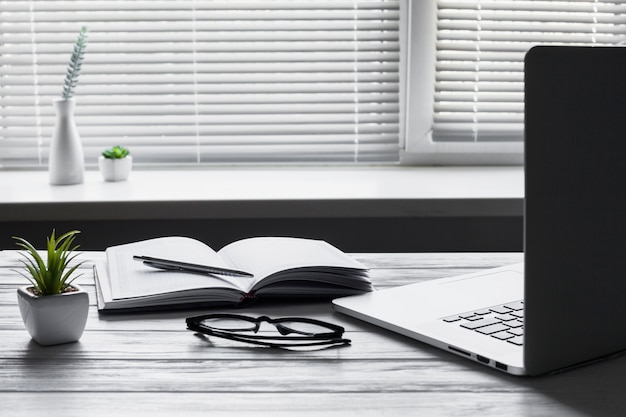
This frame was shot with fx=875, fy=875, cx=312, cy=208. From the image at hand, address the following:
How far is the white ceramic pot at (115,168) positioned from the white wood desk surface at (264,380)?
1380 millimetres

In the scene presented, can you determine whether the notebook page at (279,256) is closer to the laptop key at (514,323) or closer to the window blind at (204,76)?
the laptop key at (514,323)

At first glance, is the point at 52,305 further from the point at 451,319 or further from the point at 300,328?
the point at 451,319

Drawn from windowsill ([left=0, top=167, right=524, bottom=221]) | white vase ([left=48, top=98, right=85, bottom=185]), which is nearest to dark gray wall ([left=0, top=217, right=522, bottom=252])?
windowsill ([left=0, top=167, right=524, bottom=221])

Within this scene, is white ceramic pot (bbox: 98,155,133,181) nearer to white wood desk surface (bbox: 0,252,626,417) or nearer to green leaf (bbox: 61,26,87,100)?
green leaf (bbox: 61,26,87,100)

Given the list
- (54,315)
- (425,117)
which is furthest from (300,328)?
(425,117)

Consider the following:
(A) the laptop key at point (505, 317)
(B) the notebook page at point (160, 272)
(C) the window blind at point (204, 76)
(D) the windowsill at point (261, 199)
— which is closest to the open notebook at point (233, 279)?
(B) the notebook page at point (160, 272)

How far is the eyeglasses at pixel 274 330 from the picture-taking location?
3.30 ft

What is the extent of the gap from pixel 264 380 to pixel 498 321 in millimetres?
303

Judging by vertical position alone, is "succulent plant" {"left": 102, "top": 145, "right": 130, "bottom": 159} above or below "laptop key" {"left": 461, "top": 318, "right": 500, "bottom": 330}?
above

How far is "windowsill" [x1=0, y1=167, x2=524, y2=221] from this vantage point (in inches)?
84.3

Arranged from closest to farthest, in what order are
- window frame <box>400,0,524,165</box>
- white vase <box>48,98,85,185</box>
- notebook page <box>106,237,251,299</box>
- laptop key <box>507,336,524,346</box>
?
laptop key <box>507,336,524,346</box>
notebook page <box>106,237,251,299</box>
white vase <box>48,98,85,185</box>
window frame <box>400,0,524,165</box>

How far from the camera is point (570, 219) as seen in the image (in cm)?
86

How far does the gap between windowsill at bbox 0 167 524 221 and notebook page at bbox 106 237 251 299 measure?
0.71 meters

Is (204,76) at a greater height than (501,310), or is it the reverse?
(204,76)
